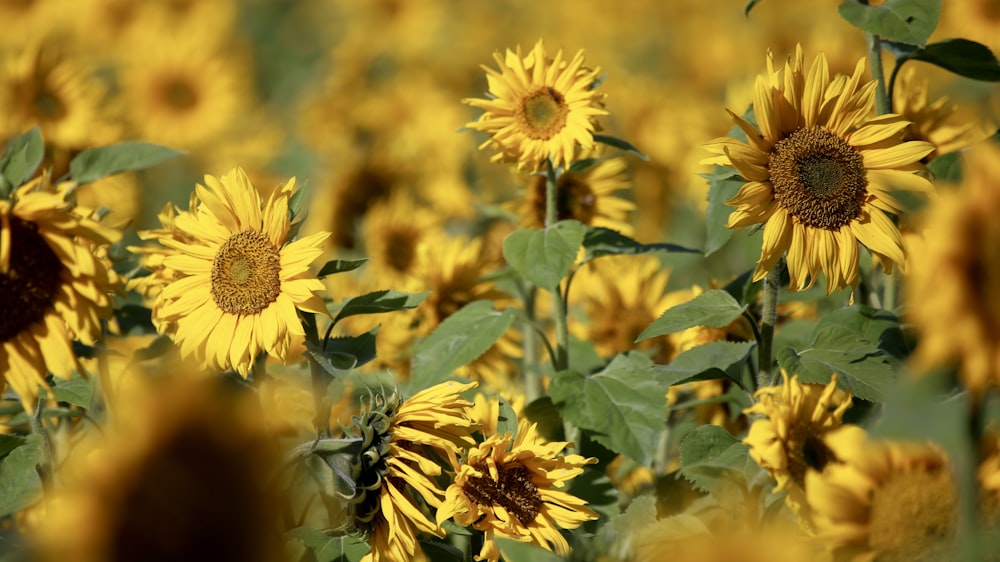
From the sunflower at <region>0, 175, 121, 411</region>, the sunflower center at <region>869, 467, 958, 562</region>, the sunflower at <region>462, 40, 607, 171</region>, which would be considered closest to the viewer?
the sunflower center at <region>869, 467, 958, 562</region>

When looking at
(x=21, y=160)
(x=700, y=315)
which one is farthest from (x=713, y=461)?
(x=21, y=160)

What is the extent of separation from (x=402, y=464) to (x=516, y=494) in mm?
231

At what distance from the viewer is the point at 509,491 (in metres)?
1.85

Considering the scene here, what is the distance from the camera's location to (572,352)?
252 centimetres

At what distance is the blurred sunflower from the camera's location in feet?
7.79

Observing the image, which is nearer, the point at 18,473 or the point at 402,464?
the point at 402,464

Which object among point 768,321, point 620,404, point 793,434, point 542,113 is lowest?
point 620,404

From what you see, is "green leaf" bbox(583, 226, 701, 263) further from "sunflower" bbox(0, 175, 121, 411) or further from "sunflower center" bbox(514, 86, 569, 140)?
"sunflower" bbox(0, 175, 121, 411)

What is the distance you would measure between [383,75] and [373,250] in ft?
8.91

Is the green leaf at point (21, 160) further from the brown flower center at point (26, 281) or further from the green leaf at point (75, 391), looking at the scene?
the green leaf at point (75, 391)

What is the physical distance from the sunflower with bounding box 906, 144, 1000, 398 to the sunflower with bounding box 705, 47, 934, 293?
0.58 meters

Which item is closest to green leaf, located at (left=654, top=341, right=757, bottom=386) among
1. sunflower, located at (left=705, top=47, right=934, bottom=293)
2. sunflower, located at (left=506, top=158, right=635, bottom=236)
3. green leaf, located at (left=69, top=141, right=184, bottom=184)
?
sunflower, located at (left=705, top=47, right=934, bottom=293)

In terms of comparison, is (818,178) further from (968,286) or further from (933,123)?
(933,123)

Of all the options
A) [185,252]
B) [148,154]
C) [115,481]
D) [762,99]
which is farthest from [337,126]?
[115,481]
